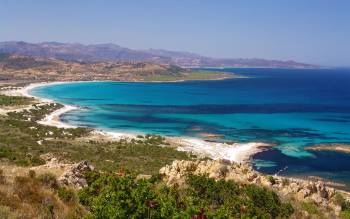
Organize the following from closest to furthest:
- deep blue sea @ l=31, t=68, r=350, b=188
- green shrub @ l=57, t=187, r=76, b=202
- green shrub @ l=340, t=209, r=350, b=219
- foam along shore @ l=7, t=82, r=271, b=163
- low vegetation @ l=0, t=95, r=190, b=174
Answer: green shrub @ l=57, t=187, r=76, b=202 → green shrub @ l=340, t=209, r=350, b=219 → low vegetation @ l=0, t=95, r=190, b=174 → foam along shore @ l=7, t=82, r=271, b=163 → deep blue sea @ l=31, t=68, r=350, b=188

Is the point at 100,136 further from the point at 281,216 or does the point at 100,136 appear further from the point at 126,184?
the point at 126,184

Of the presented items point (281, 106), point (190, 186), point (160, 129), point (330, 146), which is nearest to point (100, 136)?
point (160, 129)

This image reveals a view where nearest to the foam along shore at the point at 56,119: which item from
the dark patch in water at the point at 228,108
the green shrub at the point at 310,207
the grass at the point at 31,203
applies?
the dark patch in water at the point at 228,108

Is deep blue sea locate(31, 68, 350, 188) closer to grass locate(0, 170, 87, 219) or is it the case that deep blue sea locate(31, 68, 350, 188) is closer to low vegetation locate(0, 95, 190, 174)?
low vegetation locate(0, 95, 190, 174)

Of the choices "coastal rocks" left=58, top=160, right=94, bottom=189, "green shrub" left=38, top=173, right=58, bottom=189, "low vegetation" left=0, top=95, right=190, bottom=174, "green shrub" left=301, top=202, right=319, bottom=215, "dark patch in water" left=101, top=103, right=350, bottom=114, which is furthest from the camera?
"dark patch in water" left=101, top=103, right=350, bottom=114

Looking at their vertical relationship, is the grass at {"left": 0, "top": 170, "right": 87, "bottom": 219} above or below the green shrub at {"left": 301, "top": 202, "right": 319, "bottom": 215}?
above

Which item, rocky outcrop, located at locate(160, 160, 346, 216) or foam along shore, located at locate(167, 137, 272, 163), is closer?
rocky outcrop, located at locate(160, 160, 346, 216)

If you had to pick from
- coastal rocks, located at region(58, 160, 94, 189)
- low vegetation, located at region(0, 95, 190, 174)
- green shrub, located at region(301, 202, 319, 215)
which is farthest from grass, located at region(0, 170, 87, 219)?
low vegetation, located at region(0, 95, 190, 174)

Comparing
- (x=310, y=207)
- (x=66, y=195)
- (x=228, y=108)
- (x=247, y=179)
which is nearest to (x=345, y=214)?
(x=310, y=207)

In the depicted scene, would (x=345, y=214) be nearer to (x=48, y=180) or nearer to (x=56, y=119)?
(x=48, y=180)
